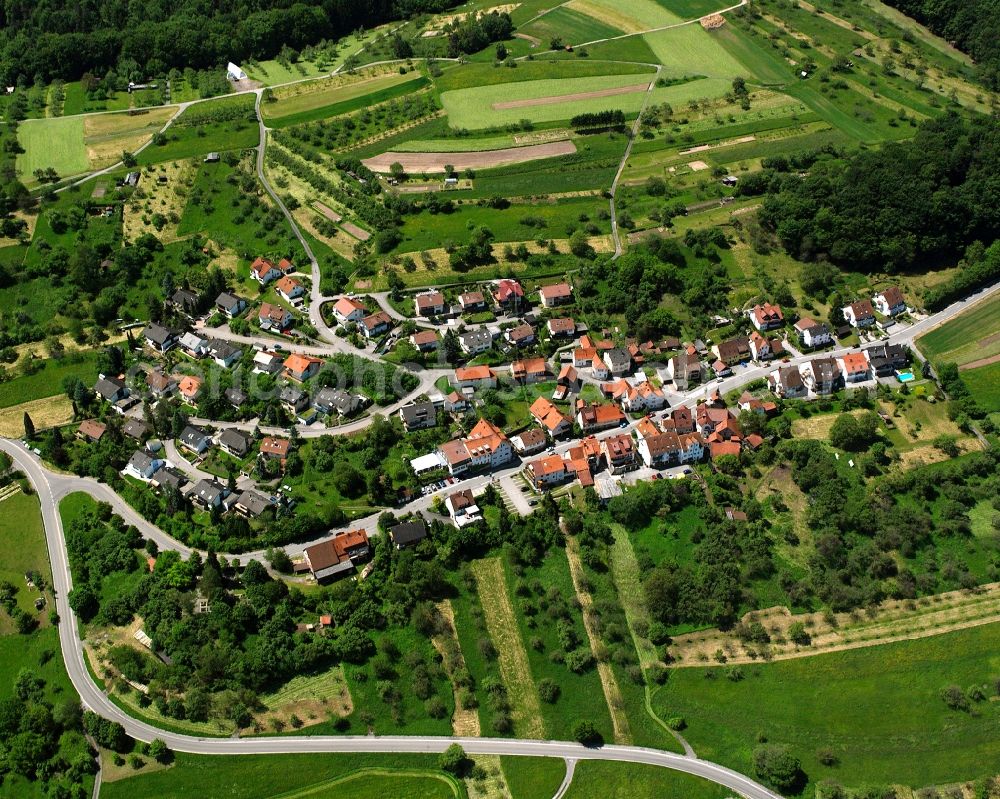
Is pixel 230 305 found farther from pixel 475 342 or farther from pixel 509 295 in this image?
pixel 509 295

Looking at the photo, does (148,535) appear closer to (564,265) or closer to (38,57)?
(564,265)

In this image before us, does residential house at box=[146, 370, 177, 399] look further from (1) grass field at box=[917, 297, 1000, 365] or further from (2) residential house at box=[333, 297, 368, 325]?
(1) grass field at box=[917, 297, 1000, 365]

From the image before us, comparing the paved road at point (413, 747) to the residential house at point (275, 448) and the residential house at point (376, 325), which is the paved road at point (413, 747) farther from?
the residential house at point (376, 325)

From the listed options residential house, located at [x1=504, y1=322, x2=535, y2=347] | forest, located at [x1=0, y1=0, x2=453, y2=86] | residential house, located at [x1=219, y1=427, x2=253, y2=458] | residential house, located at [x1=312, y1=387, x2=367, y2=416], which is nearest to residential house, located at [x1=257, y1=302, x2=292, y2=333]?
residential house, located at [x1=312, y1=387, x2=367, y2=416]

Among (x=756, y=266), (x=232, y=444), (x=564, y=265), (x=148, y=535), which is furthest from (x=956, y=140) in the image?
(x=148, y=535)

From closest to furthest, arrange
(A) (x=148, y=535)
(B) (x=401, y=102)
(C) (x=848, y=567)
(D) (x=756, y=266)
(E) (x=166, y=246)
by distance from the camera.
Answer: (C) (x=848, y=567), (A) (x=148, y=535), (D) (x=756, y=266), (E) (x=166, y=246), (B) (x=401, y=102)
